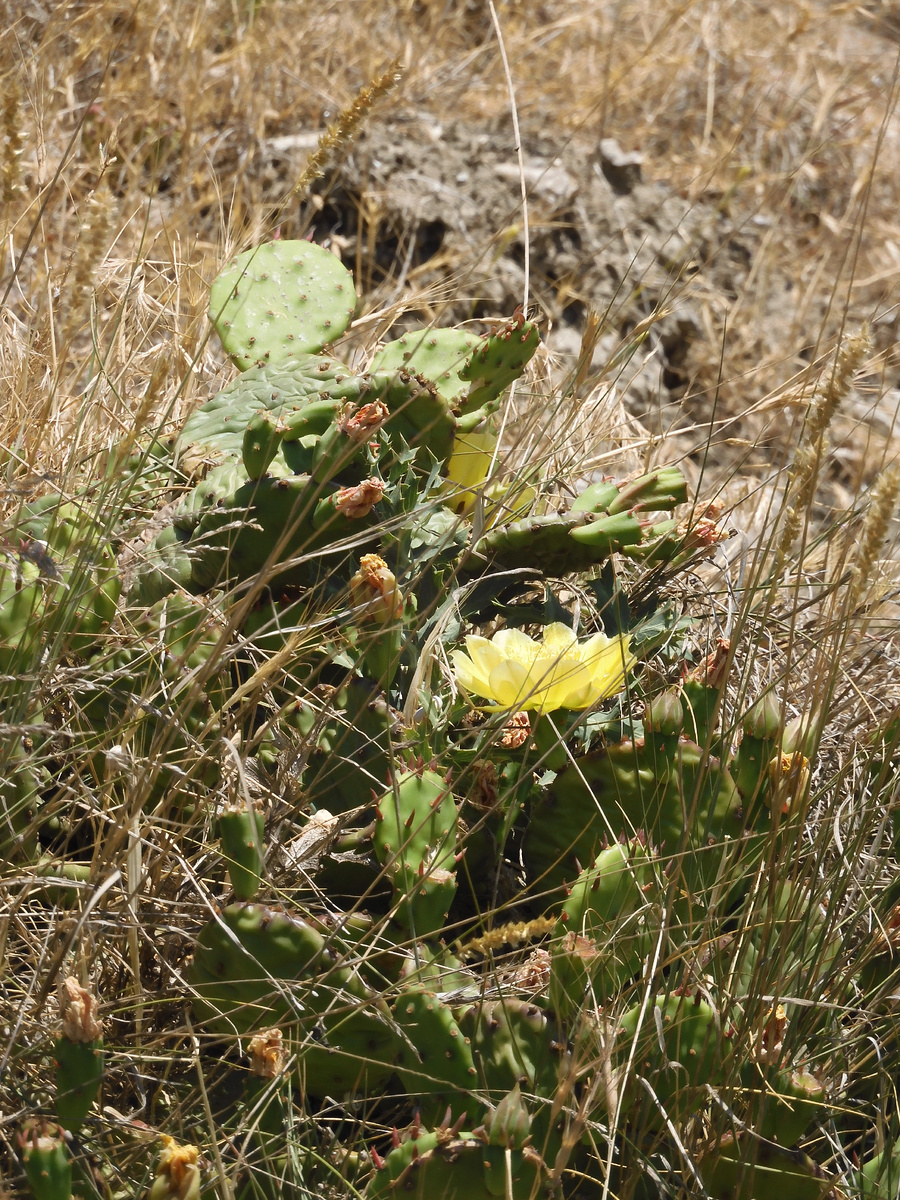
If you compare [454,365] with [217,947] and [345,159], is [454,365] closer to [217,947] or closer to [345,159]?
[217,947]

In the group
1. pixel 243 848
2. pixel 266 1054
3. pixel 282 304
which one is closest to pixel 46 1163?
pixel 266 1054

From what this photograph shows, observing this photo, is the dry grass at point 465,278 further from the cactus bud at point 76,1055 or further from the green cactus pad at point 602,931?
the green cactus pad at point 602,931

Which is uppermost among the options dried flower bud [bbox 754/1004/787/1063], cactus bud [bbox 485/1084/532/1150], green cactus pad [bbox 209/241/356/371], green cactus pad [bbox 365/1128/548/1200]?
green cactus pad [bbox 209/241/356/371]

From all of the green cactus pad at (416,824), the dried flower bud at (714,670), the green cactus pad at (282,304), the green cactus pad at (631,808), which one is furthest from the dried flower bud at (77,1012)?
the green cactus pad at (282,304)

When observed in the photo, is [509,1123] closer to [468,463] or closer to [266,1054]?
[266,1054]

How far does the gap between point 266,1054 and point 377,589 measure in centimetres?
52

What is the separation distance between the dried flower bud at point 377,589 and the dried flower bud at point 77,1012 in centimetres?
52

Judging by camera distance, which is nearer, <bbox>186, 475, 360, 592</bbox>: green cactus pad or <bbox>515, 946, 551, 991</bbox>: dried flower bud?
<bbox>515, 946, 551, 991</bbox>: dried flower bud

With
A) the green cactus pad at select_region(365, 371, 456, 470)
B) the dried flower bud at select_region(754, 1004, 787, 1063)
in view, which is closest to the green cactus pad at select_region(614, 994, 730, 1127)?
the dried flower bud at select_region(754, 1004, 787, 1063)

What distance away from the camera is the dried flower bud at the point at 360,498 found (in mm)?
1300

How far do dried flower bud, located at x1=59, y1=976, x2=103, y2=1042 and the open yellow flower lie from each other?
0.53 m

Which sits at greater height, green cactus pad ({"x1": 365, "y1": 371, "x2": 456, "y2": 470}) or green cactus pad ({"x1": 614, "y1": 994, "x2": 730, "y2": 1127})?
green cactus pad ({"x1": 365, "y1": 371, "x2": 456, "y2": 470})

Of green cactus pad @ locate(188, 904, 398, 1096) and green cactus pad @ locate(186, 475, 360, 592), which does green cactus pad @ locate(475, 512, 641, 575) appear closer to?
green cactus pad @ locate(186, 475, 360, 592)

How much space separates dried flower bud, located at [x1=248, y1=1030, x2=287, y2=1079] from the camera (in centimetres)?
96
